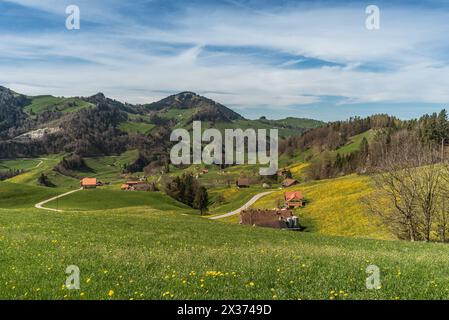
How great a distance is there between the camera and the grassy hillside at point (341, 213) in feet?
229

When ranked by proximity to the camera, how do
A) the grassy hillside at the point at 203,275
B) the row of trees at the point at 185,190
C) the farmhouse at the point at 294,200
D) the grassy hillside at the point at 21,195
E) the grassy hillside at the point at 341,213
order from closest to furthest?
the grassy hillside at the point at 203,275, the grassy hillside at the point at 341,213, the grassy hillside at the point at 21,195, the farmhouse at the point at 294,200, the row of trees at the point at 185,190

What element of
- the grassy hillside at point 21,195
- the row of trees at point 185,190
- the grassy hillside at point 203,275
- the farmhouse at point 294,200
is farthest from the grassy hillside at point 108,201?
the grassy hillside at point 203,275

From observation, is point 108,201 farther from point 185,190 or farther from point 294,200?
point 294,200

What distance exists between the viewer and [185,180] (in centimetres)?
14188

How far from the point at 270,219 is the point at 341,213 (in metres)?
16.1

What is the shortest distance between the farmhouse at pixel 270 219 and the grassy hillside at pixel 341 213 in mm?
3690

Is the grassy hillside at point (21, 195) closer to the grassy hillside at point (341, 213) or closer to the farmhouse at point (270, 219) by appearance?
the farmhouse at point (270, 219)

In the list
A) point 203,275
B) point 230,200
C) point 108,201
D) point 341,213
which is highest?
point 203,275

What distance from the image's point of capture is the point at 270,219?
89812 millimetres

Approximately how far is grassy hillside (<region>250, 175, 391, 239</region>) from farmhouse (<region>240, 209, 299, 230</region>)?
3.69 m

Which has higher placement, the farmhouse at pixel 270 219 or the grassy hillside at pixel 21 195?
the grassy hillside at pixel 21 195

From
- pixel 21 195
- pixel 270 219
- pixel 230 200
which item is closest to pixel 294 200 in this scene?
pixel 270 219

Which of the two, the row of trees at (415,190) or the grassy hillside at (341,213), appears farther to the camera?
the grassy hillside at (341,213)
